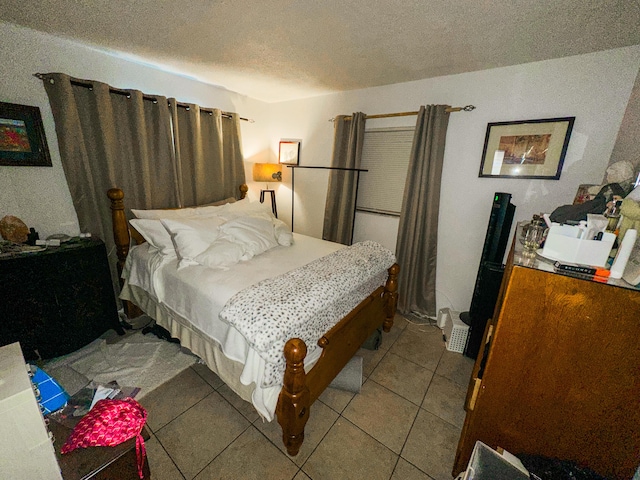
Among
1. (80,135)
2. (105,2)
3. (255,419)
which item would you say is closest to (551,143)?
(255,419)

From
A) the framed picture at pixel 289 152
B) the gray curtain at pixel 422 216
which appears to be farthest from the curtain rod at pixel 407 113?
the framed picture at pixel 289 152

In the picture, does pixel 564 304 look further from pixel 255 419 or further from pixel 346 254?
pixel 255 419

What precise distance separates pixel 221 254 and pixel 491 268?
2186mm

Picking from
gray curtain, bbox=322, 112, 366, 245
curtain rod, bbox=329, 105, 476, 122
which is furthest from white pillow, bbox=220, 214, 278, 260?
curtain rod, bbox=329, 105, 476, 122

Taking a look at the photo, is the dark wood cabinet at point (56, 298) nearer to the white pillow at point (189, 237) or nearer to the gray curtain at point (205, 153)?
the white pillow at point (189, 237)

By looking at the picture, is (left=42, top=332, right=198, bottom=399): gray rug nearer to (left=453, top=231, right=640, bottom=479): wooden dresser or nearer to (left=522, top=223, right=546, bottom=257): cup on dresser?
(left=453, top=231, right=640, bottom=479): wooden dresser

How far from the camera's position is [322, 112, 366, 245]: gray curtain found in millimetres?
2881

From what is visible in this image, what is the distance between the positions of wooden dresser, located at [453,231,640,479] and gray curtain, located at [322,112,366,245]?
86.2 inches

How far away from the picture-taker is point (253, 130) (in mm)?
3549

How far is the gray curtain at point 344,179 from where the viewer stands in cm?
288

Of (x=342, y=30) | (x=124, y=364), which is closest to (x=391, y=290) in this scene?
(x=342, y=30)

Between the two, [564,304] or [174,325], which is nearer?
[564,304]

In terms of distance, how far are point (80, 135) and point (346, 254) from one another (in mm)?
2466

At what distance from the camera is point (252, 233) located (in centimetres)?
232
